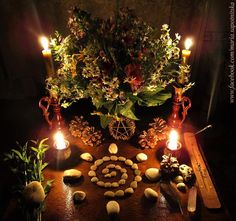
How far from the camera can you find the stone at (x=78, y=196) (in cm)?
236

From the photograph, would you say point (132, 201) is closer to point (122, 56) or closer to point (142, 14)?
point (122, 56)

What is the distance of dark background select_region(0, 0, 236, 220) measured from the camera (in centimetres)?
338

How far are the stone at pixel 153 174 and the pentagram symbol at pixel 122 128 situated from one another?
52cm

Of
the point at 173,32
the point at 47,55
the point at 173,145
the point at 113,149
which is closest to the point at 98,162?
the point at 113,149

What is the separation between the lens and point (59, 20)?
3498 mm

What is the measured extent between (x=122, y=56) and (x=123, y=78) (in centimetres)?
19

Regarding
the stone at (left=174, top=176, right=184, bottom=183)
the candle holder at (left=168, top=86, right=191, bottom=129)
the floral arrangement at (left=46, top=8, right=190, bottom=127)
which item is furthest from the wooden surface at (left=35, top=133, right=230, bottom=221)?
the floral arrangement at (left=46, top=8, right=190, bottom=127)

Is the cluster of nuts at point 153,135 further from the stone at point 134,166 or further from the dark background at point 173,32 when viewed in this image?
the dark background at point 173,32

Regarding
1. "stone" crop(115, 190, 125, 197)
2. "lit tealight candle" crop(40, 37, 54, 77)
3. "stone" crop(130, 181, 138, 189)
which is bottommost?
"stone" crop(115, 190, 125, 197)

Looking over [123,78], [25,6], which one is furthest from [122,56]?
[25,6]

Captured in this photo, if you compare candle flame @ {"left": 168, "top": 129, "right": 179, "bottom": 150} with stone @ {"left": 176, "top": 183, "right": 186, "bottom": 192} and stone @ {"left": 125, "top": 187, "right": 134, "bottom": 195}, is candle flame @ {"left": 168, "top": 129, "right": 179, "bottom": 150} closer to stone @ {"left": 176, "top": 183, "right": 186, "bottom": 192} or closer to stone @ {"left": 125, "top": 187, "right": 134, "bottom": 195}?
stone @ {"left": 176, "top": 183, "right": 186, "bottom": 192}

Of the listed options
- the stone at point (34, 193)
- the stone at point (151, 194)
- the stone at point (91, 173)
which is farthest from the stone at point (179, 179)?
the stone at point (34, 193)

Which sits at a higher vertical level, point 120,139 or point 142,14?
point 142,14

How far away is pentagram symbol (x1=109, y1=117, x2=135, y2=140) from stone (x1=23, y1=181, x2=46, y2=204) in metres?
1.00
